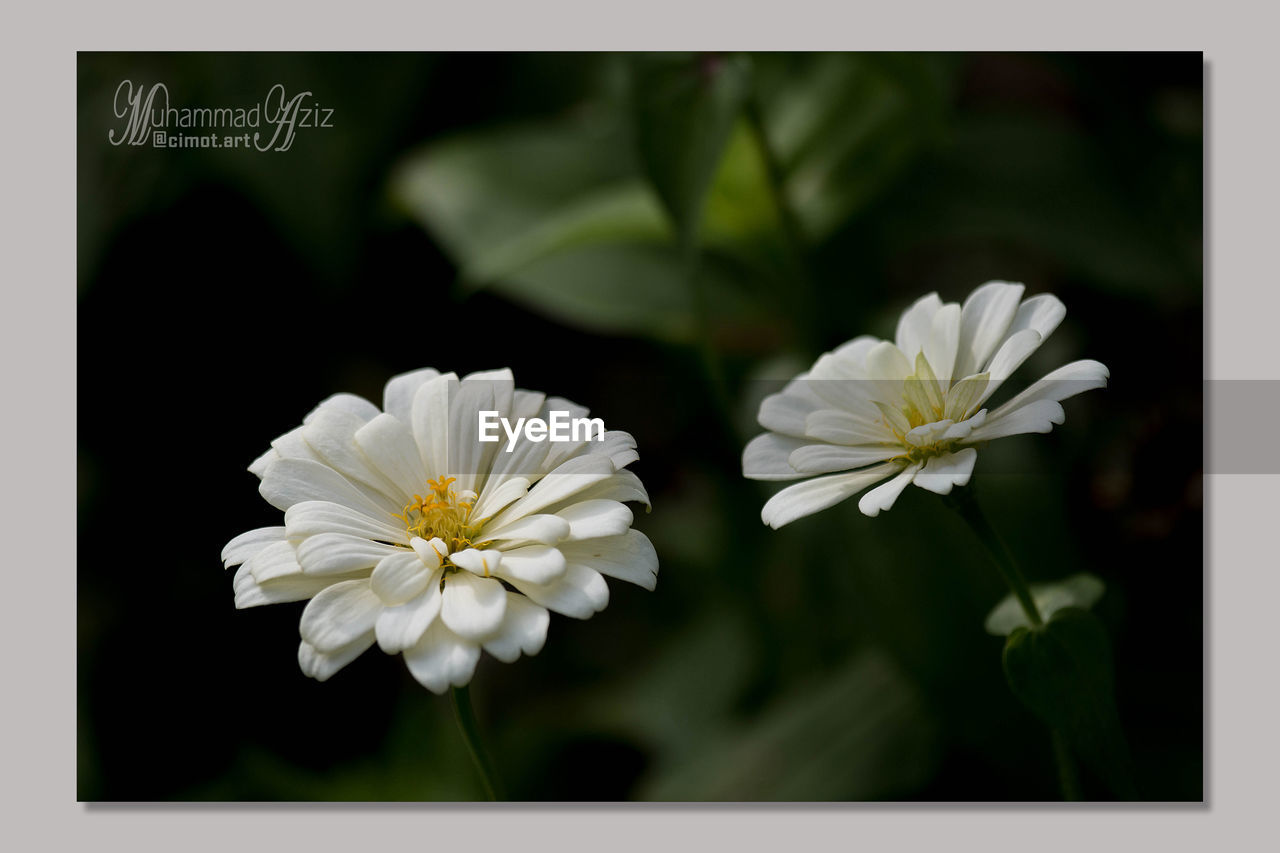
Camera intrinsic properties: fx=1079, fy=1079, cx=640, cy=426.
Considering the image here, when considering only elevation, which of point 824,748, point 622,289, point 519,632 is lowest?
point 824,748

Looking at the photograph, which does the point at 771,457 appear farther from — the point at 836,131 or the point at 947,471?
the point at 836,131

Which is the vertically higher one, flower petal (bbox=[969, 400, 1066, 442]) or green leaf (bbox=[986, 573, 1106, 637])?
flower petal (bbox=[969, 400, 1066, 442])

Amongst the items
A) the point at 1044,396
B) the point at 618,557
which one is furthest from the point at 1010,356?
the point at 618,557

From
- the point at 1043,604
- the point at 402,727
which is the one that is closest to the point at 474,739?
the point at 1043,604

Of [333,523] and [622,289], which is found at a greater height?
[622,289]
